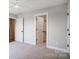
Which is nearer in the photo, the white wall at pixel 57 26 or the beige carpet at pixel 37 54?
the beige carpet at pixel 37 54

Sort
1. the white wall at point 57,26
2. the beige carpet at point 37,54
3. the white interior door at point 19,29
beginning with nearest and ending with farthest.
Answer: the beige carpet at point 37,54, the white wall at point 57,26, the white interior door at point 19,29

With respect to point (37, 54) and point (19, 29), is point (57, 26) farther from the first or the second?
point (19, 29)

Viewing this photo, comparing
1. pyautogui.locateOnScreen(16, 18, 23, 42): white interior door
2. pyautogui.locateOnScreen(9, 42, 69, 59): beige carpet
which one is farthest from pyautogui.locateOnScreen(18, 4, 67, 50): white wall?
pyautogui.locateOnScreen(16, 18, 23, 42): white interior door

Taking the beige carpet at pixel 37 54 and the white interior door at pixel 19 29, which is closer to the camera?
the beige carpet at pixel 37 54

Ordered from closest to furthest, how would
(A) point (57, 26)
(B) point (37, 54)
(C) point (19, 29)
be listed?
(B) point (37, 54), (A) point (57, 26), (C) point (19, 29)

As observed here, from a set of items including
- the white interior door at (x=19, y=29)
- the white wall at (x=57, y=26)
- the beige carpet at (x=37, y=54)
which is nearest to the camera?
the beige carpet at (x=37, y=54)

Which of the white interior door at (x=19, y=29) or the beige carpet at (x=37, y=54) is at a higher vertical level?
the white interior door at (x=19, y=29)

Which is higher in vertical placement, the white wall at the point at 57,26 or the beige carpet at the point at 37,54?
the white wall at the point at 57,26

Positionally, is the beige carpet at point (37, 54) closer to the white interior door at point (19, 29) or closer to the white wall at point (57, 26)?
the white wall at point (57, 26)

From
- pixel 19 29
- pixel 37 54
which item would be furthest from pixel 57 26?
pixel 19 29

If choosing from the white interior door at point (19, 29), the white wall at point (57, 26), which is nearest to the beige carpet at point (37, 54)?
the white wall at point (57, 26)

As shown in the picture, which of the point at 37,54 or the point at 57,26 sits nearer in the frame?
the point at 37,54
